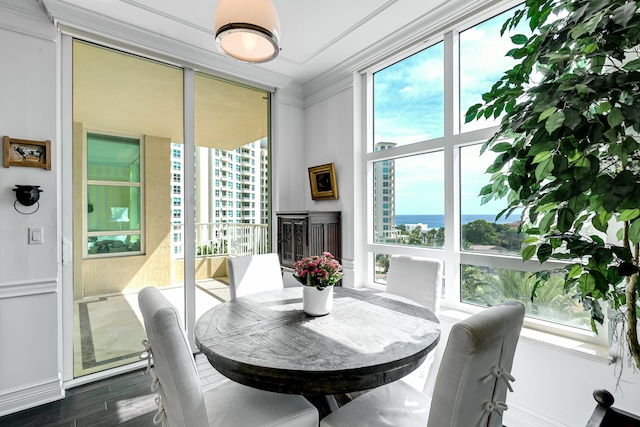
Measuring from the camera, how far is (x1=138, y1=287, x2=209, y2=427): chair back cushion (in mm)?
1060

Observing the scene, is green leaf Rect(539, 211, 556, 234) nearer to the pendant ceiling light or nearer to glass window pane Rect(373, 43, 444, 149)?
the pendant ceiling light

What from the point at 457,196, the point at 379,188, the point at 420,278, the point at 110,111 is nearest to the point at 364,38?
the point at 379,188

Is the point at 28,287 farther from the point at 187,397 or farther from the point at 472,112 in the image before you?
the point at 472,112

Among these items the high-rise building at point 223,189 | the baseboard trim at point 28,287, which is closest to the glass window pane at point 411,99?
the high-rise building at point 223,189

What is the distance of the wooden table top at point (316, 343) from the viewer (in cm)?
113

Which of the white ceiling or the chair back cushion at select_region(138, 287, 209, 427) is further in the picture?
the white ceiling

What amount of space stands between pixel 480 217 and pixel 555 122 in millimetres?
1614

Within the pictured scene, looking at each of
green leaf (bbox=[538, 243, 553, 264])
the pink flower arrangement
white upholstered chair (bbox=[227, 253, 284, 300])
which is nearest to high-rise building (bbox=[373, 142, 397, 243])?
white upholstered chair (bbox=[227, 253, 284, 300])

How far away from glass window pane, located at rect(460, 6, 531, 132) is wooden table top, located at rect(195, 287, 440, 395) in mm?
1646

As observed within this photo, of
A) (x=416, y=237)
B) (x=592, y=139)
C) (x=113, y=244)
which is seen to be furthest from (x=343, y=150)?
(x=592, y=139)

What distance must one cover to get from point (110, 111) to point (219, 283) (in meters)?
1.96

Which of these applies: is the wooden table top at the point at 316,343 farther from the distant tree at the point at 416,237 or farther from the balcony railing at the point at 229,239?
the balcony railing at the point at 229,239

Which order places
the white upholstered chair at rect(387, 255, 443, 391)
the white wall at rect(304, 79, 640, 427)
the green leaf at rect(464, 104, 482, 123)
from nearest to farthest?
the green leaf at rect(464, 104, 482, 123)
the white wall at rect(304, 79, 640, 427)
the white upholstered chair at rect(387, 255, 443, 391)

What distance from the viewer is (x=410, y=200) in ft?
9.53
